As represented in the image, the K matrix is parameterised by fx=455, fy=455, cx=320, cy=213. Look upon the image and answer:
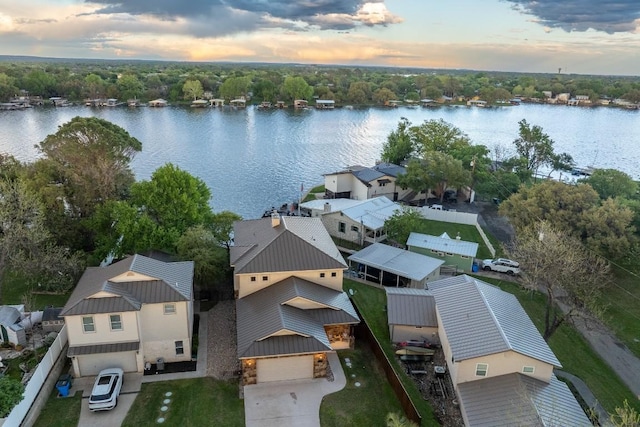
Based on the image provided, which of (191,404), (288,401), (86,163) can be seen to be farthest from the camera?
(86,163)

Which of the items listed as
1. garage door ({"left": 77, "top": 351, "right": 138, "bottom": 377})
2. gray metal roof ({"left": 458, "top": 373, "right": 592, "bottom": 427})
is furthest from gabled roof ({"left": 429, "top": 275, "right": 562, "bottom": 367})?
garage door ({"left": 77, "top": 351, "right": 138, "bottom": 377})

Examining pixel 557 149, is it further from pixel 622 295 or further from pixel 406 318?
pixel 406 318

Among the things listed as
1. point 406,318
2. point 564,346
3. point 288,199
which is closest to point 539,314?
point 564,346

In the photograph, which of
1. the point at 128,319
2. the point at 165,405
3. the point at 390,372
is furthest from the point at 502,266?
the point at 128,319

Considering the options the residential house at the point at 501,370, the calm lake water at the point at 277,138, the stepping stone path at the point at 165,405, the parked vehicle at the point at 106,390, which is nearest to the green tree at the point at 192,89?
the calm lake water at the point at 277,138

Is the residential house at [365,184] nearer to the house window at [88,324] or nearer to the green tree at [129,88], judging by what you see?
the house window at [88,324]

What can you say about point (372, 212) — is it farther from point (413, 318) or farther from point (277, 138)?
point (277, 138)
